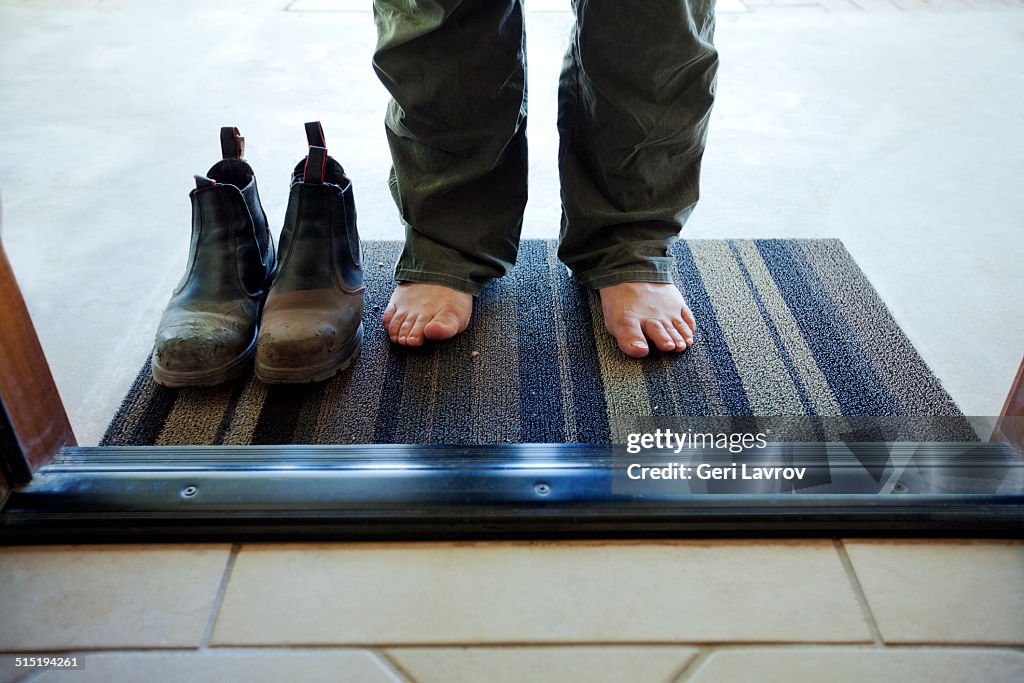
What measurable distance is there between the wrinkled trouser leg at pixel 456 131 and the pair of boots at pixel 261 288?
0.31 feet

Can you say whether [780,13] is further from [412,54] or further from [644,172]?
[412,54]

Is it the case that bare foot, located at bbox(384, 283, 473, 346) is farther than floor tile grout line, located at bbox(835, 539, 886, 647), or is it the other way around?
bare foot, located at bbox(384, 283, 473, 346)

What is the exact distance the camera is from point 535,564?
621 millimetres

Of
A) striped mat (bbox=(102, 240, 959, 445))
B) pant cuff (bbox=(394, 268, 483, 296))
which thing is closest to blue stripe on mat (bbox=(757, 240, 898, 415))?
striped mat (bbox=(102, 240, 959, 445))

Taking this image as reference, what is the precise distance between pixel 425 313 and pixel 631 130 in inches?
13.3

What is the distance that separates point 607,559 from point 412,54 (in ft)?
1.88

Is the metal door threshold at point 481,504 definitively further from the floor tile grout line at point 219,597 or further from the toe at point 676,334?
the toe at point 676,334

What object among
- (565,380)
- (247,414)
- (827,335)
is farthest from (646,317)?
(247,414)

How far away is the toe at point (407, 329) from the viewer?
35.9 inches

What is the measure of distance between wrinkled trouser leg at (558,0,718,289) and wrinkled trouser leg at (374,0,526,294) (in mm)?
77

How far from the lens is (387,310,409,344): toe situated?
0.92 meters

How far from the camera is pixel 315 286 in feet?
2.91

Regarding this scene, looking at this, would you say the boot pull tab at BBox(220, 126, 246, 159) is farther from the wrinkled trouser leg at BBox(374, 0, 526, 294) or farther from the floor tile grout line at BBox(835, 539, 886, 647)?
the floor tile grout line at BBox(835, 539, 886, 647)

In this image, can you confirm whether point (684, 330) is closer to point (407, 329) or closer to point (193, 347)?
point (407, 329)
